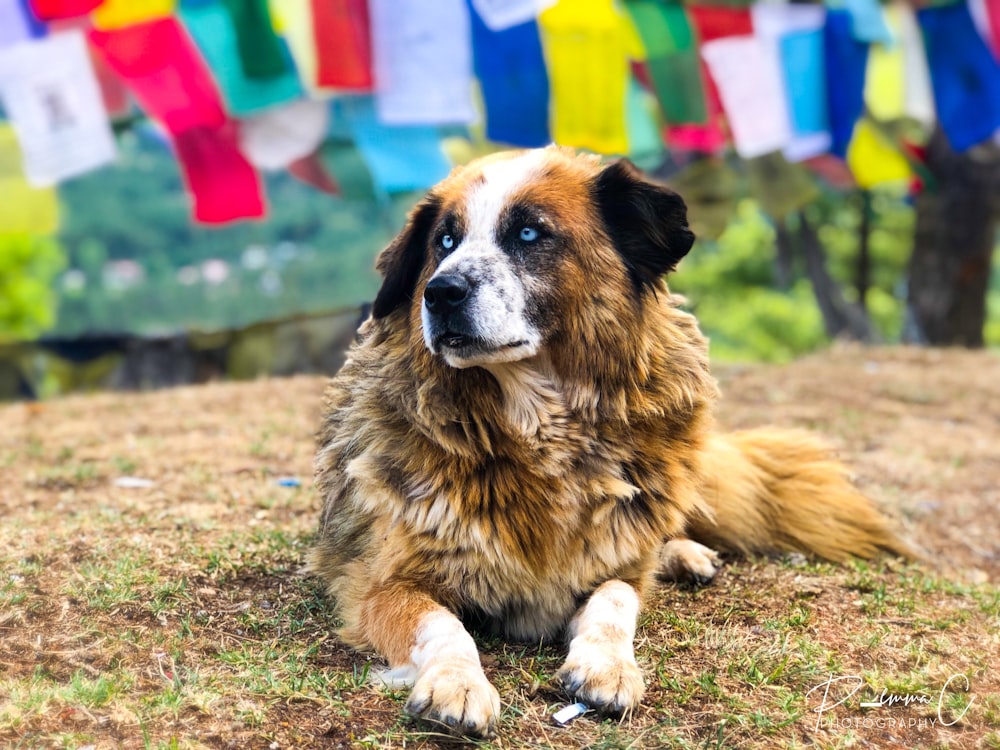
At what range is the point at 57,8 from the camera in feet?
18.9

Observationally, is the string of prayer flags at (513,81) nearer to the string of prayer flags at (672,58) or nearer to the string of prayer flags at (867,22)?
the string of prayer flags at (672,58)

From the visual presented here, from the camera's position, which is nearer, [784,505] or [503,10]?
[784,505]

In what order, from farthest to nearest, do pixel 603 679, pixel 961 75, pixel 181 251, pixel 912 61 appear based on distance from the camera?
1. pixel 181 251
2. pixel 912 61
3. pixel 961 75
4. pixel 603 679

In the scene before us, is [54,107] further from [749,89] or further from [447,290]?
[749,89]

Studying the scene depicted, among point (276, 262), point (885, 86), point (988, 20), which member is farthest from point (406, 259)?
point (276, 262)

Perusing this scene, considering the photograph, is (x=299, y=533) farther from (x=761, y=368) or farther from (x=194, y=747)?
(x=761, y=368)

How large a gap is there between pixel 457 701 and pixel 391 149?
5.21 metres

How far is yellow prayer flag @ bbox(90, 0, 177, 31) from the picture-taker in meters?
5.96

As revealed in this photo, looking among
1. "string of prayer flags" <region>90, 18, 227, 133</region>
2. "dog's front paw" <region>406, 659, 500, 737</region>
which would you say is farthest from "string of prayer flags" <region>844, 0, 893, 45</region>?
"dog's front paw" <region>406, 659, 500, 737</region>

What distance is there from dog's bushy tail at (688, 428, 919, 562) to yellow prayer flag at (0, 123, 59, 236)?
4.52 metres

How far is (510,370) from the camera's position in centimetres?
284

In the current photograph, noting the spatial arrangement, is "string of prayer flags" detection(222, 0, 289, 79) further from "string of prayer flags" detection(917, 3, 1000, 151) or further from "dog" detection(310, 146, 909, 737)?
"string of prayer flags" detection(917, 3, 1000, 151)

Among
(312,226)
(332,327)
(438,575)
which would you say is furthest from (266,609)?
(312,226)

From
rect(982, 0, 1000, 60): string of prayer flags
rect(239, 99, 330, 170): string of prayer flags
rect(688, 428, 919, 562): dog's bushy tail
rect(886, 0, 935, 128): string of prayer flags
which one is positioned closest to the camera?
rect(688, 428, 919, 562): dog's bushy tail
